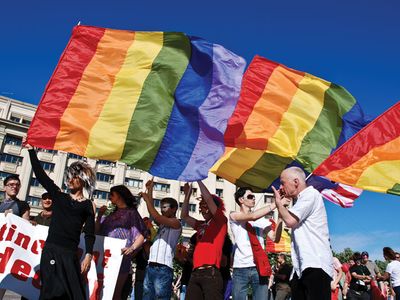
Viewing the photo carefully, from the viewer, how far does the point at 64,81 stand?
5.92 meters

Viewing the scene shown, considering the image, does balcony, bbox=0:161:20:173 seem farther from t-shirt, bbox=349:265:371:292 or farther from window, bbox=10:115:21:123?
t-shirt, bbox=349:265:371:292

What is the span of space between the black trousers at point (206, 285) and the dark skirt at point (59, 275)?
4.59 ft

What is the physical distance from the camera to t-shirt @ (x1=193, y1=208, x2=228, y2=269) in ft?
17.0

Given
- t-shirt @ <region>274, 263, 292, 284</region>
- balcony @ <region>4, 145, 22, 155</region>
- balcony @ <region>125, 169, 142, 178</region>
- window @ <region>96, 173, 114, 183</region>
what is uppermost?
balcony @ <region>125, 169, 142, 178</region>

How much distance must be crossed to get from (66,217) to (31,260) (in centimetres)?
137

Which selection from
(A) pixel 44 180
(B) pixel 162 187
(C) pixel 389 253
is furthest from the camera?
(B) pixel 162 187

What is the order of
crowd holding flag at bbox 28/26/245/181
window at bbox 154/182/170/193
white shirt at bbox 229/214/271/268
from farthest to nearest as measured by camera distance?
window at bbox 154/182/170/193 → white shirt at bbox 229/214/271/268 → crowd holding flag at bbox 28/26/245/181

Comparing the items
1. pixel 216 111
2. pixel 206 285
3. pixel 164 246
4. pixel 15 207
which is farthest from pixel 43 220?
pixel 216 111

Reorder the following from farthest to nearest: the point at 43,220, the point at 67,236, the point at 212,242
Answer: the point at 43,220
the point at 212,242
the point at 67,236

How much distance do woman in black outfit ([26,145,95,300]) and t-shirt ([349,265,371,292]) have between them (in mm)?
8991

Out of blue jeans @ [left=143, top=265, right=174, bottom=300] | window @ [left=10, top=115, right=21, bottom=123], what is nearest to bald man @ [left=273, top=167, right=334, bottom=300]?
blue jeans @ [left=143, top=265, right=174, bottom=300]

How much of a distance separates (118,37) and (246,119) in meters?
2.56

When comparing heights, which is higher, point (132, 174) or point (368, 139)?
point (132, 174)

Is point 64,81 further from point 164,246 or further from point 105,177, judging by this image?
point 105,177
